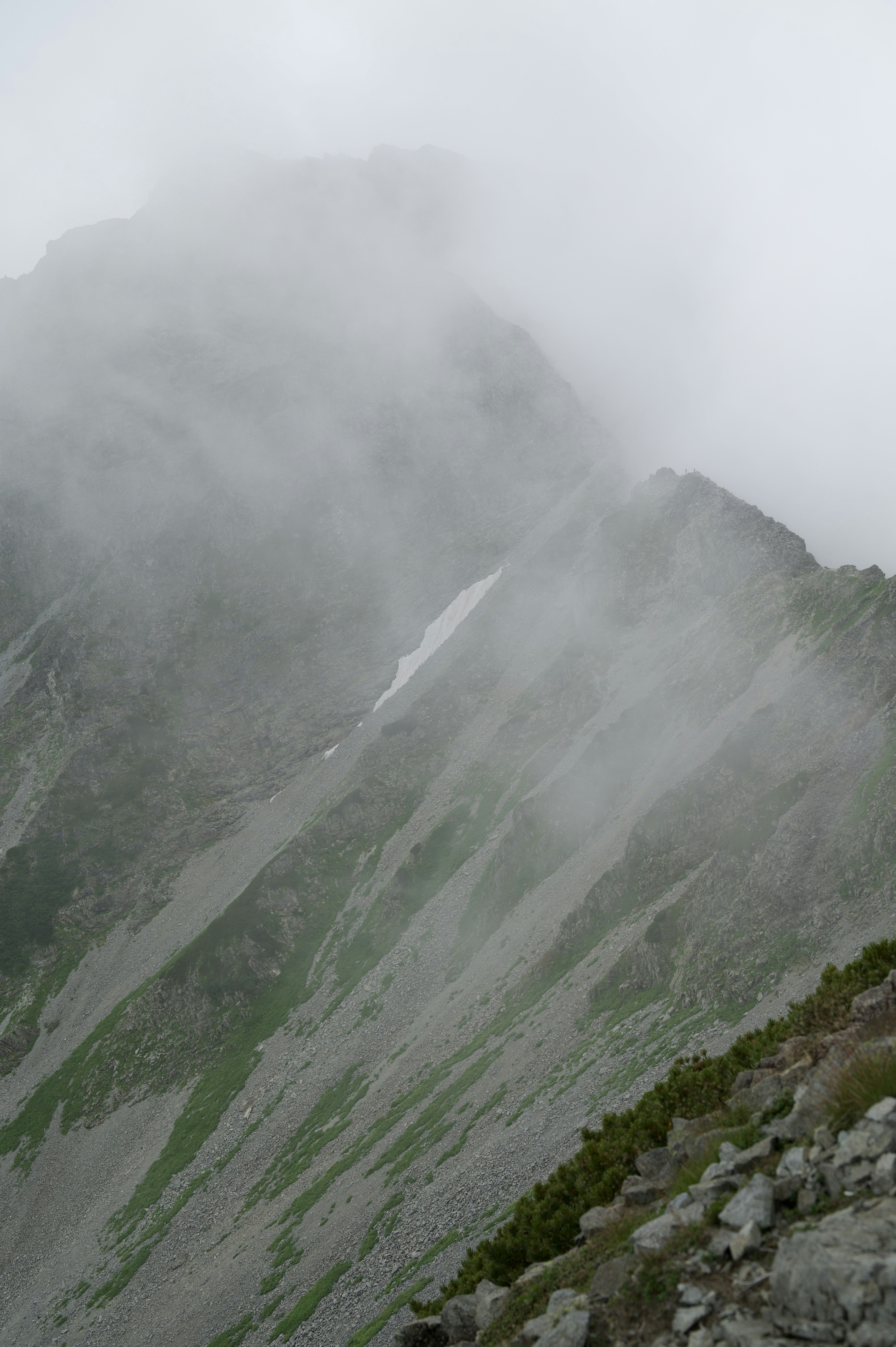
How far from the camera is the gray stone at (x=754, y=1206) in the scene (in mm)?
10758

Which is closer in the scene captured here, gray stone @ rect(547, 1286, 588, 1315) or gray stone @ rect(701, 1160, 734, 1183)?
gray stone @ rect(547, 1286, 588, 1315)

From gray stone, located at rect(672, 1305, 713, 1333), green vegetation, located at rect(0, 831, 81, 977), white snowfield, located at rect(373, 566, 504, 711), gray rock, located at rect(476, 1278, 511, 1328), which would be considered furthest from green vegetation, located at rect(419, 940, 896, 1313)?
white snowfield, located at rect(373, 566, 504, 711)

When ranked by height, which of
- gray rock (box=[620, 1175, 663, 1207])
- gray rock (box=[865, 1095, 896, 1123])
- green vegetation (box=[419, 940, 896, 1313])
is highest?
gray rock (box=[865, 1095, 896, 1123])

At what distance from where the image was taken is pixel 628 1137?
1869 cm

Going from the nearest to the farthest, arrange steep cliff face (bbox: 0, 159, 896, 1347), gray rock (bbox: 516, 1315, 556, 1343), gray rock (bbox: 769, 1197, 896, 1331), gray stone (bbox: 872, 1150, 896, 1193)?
gray rock (bbox: 769, 1197, 896, 1331)
gray stone (bbox: 872, 1150, 896, 1193)
gray rock (bbox: 516, 1315, 556, 1343)
steep cliff face (bbox: 0, 159, 896, 1347)

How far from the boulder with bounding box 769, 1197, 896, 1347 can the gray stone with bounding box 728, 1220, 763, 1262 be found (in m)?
0.60

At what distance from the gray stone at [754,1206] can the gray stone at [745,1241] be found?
165 mm

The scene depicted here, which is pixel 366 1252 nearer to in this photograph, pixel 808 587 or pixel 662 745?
pixel 662 745

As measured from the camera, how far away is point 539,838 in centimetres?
9094

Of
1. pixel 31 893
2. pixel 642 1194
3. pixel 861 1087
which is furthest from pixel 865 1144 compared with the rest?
pixel 31 893

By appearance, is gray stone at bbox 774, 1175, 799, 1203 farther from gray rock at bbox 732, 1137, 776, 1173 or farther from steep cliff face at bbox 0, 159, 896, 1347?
steep cliff face at bbox 0, 159, 896, 1347

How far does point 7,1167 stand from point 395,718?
83289mm

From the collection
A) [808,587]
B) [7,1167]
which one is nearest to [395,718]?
[808,587]

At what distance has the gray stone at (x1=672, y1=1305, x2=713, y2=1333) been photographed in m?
10.0
